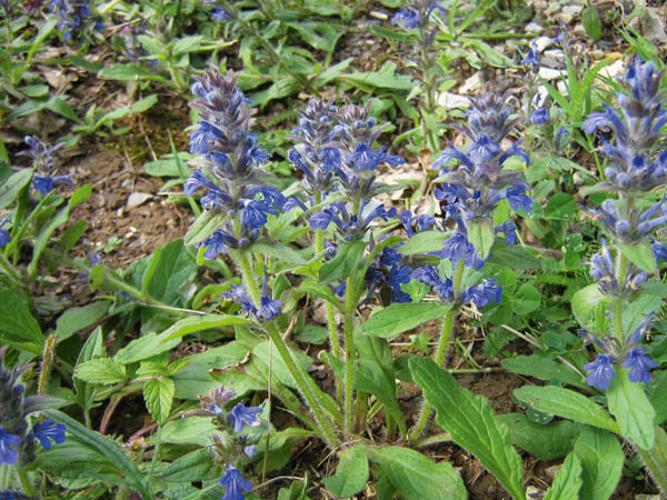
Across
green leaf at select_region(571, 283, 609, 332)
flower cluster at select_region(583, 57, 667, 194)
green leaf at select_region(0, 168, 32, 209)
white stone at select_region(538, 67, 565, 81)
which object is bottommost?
green leaf at select_region(0, 168, 32, 209)

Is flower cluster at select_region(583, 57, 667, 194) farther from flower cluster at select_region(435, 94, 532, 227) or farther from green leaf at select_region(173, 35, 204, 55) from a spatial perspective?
green leaf at select_region(173, 35, 204, 55)

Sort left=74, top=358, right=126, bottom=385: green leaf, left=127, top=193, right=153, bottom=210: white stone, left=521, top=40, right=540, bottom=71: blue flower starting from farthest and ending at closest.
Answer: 1. left=127, top=193, right=153, bottom=210: white stone
2. left=521, top=40, right=540, bottom=71: blue flower
3. left=74, top=358, right=126, bottom=385: green leaf

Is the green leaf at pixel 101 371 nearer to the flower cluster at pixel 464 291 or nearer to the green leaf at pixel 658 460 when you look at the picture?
the flower cluster at pixel 464 291

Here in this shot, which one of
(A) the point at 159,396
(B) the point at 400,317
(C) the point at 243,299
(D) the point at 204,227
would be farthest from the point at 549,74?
(A) the point at 159,396

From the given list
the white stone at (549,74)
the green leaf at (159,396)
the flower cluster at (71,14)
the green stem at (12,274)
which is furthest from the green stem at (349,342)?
the flower cluster at (71,14)

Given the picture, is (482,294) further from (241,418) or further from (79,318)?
(79,318)

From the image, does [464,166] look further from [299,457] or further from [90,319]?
[90,319]

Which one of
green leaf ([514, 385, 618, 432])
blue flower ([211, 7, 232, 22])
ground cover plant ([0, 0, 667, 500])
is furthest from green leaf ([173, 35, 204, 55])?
green leaf ([514, 385, 618, 432])
